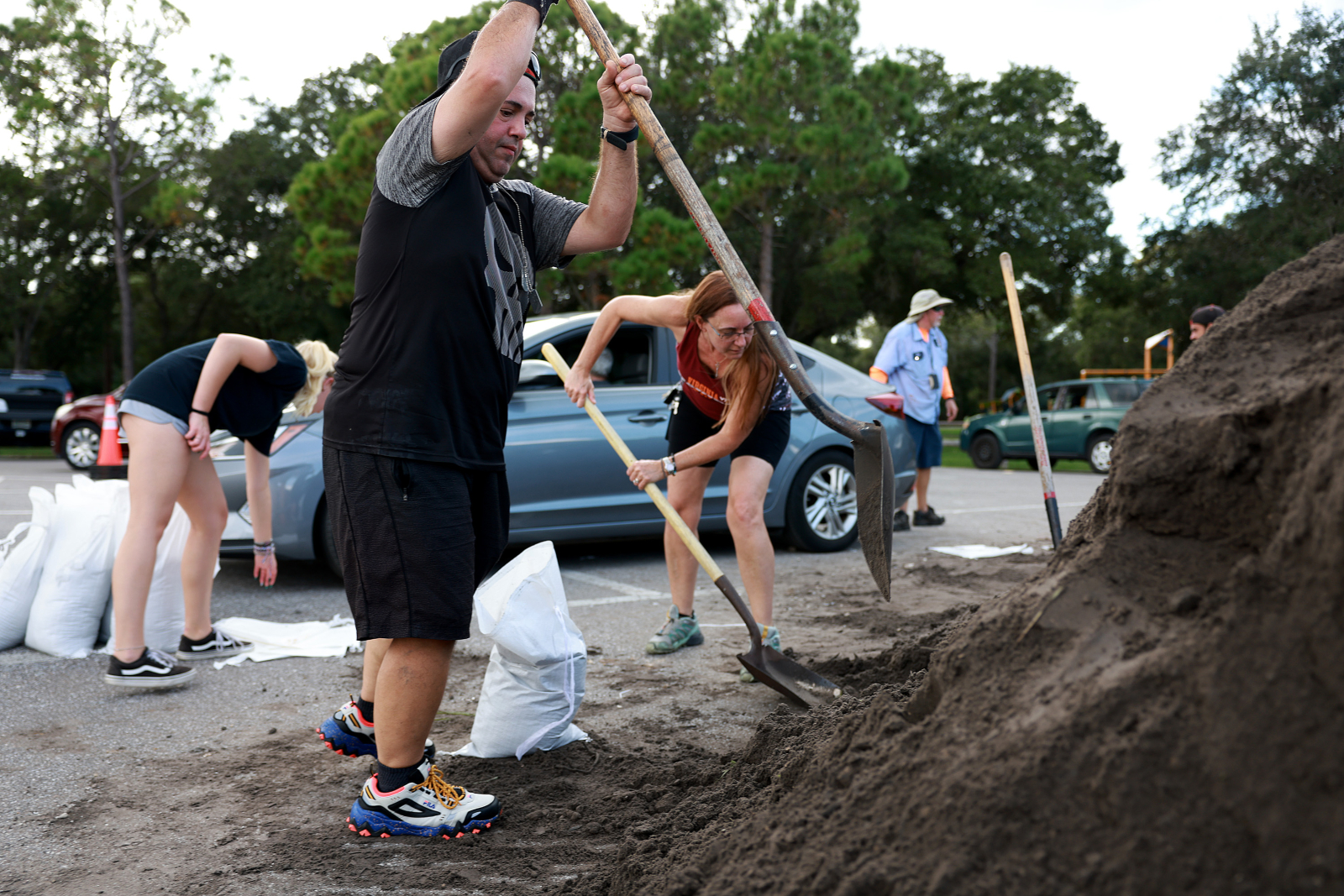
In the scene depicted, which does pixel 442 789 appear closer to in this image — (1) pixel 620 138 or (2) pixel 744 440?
(1) pixel 620 138

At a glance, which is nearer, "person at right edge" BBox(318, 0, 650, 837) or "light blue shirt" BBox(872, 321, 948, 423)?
"person at right edge" BBox(318, 0, 650, 837)

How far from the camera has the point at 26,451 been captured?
19281mm

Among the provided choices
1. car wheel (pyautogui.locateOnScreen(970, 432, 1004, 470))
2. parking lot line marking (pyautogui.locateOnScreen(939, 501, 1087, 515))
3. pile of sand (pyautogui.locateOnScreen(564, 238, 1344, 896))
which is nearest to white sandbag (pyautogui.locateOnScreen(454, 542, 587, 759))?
pile of sand (pyautogui.locateOnScreen(564, 238, 1344, 896))

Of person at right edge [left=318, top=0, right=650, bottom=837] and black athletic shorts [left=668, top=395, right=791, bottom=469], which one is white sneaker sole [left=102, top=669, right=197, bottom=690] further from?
black athletic shorts [left=668, top=395, right=791, bottom=469]

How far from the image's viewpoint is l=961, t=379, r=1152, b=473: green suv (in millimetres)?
17219

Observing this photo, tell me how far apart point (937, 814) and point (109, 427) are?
689 cm

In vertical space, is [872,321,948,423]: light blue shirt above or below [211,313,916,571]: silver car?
above

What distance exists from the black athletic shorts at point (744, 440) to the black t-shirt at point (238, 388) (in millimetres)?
1604

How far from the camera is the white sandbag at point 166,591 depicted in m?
4.38

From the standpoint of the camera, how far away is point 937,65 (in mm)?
31953

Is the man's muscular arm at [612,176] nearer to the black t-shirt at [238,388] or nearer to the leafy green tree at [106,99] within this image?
the black t-shirt at [238,388]

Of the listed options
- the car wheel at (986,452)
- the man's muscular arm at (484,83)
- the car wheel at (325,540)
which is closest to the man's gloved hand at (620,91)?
the man's muscular arm at (484,83)

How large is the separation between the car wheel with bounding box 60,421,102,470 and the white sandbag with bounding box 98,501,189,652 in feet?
41.3

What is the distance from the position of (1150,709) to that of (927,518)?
7557 mm
